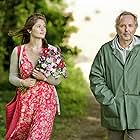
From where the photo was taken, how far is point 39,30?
6164 millimetres

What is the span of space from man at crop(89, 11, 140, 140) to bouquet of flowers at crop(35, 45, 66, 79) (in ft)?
1.62

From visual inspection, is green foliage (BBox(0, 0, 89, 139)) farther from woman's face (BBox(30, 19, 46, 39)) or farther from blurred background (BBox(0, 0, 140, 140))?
woman's face (BBox(30, 19, 46, 39))

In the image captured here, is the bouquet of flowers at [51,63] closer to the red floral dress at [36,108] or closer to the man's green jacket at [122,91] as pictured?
the red floral dress at [36,108]

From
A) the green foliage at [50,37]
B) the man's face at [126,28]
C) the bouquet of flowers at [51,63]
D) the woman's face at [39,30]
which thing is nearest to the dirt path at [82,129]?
the green foliage at [50,37]

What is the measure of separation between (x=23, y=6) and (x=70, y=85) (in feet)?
7.79

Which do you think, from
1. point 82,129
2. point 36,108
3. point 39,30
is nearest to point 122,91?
point 36,108

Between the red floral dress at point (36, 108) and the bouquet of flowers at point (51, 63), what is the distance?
130mm

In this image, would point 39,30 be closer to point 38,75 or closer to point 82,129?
point 38,75

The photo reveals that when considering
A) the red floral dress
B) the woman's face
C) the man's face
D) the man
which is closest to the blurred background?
the red floral dress

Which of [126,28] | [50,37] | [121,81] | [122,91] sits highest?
[50,37]

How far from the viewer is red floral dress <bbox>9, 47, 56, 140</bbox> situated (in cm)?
611

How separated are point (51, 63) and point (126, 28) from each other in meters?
0.95

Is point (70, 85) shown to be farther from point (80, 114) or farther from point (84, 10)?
point (84, 10)

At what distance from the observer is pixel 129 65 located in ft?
18.8
